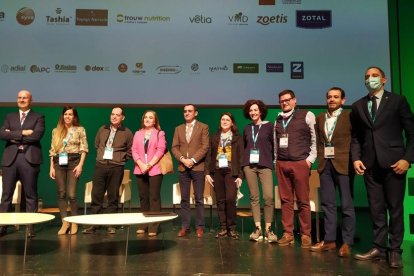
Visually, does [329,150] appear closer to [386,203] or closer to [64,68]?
[386,203]

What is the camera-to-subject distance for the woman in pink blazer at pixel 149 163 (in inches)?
152

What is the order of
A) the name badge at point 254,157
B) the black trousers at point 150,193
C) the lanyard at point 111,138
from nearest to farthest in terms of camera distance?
the name badge at point 254,157
the black trousers at point 150,193
the lanyard at point 111,138

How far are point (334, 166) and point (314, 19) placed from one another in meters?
2.35

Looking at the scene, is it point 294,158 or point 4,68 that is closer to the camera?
point 294,158

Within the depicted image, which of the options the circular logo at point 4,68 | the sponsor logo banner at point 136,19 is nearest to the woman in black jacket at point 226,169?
the sponsor logo banner at point 136,19

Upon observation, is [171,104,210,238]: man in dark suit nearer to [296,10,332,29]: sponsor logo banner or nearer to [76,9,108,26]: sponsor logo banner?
[76,9,108,26]: sponsor logo banner

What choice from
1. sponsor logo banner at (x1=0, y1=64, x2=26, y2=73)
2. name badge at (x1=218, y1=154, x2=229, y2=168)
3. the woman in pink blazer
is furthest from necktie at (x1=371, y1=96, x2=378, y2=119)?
sponsor logo banner at (x1=0, y1=64, x2=26, y2=73)

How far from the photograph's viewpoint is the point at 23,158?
12.6 ft

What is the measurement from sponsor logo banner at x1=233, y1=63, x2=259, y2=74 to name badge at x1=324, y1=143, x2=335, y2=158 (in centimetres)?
173

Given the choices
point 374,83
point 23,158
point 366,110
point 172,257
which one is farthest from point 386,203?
point 23,158

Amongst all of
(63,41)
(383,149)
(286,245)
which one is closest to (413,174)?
(383,149)

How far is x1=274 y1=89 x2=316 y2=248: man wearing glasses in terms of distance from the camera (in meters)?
3.37

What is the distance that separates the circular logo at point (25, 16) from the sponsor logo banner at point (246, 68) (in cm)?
271

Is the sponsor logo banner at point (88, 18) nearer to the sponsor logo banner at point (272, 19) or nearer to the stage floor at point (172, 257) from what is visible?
the sponsor logo banner at point (272, 19)
